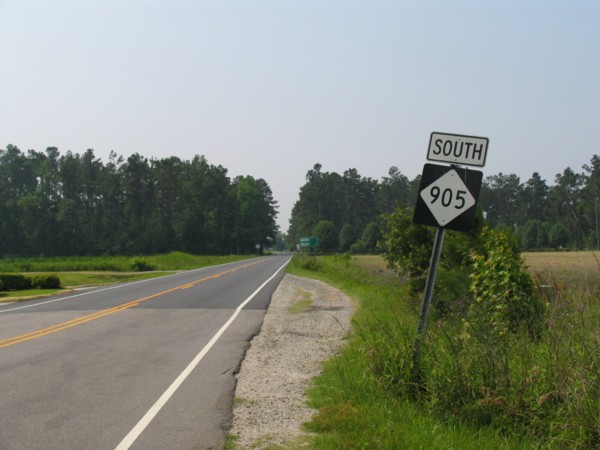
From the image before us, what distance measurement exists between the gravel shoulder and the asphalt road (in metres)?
0.23

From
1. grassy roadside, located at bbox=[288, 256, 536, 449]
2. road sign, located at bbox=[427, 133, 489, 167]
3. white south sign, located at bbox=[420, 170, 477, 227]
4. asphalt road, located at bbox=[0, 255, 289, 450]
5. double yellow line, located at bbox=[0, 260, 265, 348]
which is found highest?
road sign, located at bbox=[427, 133, 489, 167]

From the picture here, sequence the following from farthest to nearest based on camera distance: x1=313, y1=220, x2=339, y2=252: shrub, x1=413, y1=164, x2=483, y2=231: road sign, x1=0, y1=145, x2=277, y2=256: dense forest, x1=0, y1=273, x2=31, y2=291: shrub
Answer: x1=313, y1=220, x2=339, y2=252: shrub, x1=0, y1=145, x2=277, y2=256: dense forest, x1=0, y1=273, x2=31, y2=291: shrub, x1=413, y1=164, x2=483, y2=231: road sign

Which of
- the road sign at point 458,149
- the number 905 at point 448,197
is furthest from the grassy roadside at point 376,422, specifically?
the road sign at point 458,149

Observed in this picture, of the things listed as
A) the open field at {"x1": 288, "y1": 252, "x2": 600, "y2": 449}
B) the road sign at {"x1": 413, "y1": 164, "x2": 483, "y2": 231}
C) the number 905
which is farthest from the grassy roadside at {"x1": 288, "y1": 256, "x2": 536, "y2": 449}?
the number 905

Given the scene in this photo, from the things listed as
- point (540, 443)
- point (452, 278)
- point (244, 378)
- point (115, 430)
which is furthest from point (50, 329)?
point (540, 443)

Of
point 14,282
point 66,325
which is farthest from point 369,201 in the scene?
point 66,325

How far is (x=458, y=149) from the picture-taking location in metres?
6.66

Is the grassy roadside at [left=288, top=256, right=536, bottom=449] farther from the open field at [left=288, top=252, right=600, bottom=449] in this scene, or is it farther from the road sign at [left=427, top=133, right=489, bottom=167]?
the road sign at [left=427, top=133, right=489, bottom=167]

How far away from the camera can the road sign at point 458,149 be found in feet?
21.6

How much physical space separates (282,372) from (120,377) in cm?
245

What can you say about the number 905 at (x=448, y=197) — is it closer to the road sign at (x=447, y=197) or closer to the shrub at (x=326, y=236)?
the road sign at (x=447, y=197)

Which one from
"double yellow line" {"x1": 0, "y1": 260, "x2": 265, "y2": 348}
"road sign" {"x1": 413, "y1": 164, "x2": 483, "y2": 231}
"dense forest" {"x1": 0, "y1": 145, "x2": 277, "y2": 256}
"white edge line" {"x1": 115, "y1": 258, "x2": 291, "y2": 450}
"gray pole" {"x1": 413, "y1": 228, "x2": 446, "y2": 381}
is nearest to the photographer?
"white edge line" {"x1": 115, "y1": 258, "x2": 291, "y2": 450}

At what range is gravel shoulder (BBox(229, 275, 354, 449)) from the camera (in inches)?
224

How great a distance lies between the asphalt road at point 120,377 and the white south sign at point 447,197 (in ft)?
11.2
